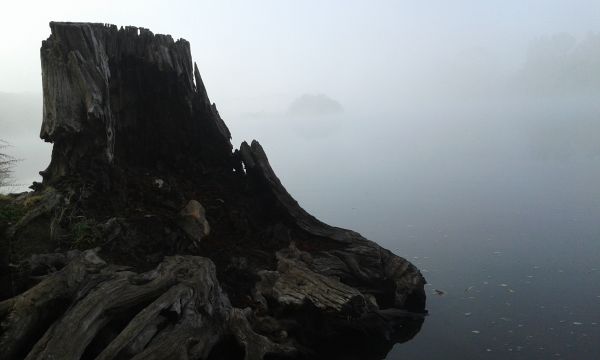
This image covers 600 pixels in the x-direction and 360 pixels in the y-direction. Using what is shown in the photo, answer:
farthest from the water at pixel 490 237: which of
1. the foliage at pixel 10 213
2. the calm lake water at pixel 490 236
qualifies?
the foliage at pixel 10 213

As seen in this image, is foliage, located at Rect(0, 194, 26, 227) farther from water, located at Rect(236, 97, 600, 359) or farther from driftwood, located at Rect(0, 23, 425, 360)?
water, located at Rect(236, 97, 600, 359)

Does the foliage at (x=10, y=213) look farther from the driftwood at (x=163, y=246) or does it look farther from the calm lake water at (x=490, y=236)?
the calm lake water at (x=490, y=236)

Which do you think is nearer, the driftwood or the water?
the driftwood

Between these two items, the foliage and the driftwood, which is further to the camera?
the foliage

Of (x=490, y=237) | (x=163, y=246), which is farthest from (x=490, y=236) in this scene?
(x=163, y=246)

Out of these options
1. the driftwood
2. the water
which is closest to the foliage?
the driftwood

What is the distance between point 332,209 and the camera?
120 ft

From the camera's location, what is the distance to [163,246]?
12438 millimetres

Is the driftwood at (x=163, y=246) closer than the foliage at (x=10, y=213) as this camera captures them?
Yes

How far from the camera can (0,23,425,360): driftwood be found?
9430mm

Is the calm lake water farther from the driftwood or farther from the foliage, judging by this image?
the foliage

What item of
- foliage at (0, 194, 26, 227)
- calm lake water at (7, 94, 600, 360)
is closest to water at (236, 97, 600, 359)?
calm lake water at (7, 94, 600, 360)

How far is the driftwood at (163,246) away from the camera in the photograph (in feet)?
30.9

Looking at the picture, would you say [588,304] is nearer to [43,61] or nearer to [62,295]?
[62,295]
